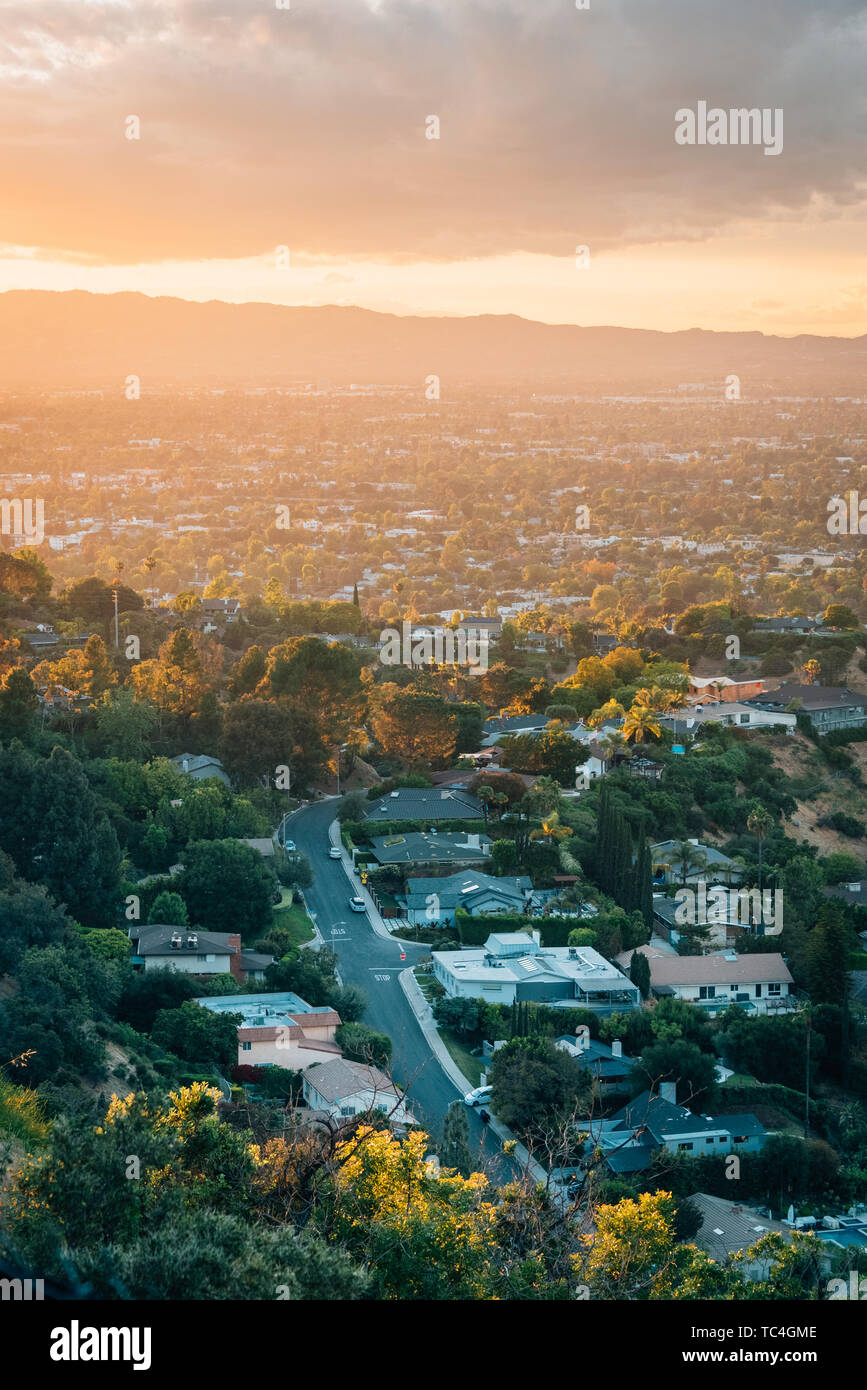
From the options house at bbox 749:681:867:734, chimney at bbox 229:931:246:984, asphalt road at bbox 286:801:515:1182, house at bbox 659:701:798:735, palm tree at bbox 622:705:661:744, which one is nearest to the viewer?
asphalt road at bbox 286:801:515:1182

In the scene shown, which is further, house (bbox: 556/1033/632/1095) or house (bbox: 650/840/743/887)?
house (bbox: 650/840/743/887)

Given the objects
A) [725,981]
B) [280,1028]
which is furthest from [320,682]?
[280,1028]

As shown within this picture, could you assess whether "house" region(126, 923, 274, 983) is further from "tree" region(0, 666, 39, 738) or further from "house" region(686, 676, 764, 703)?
"house" region(686, 676, 764, 703)

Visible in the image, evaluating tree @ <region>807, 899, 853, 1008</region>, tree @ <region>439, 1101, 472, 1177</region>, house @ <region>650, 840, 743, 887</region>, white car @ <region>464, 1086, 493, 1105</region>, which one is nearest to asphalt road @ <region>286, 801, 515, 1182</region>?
white car @ <region>464, 1086, 493, 1105</region>

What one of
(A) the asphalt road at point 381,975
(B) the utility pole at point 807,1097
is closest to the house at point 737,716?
(A) the asphalt road at point 381,975

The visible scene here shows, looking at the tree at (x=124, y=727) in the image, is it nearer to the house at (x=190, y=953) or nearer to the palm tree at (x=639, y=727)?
the house at (x=190, y=953)

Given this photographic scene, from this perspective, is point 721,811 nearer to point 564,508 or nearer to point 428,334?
point 564,508
